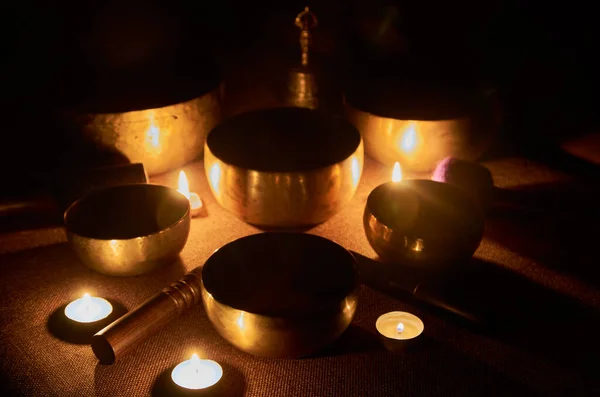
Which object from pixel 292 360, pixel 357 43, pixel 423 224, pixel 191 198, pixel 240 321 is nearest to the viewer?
pixel 240 321

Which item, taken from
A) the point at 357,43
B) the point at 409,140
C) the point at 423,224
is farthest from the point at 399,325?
the point at 357,43

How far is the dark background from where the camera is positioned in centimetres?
236

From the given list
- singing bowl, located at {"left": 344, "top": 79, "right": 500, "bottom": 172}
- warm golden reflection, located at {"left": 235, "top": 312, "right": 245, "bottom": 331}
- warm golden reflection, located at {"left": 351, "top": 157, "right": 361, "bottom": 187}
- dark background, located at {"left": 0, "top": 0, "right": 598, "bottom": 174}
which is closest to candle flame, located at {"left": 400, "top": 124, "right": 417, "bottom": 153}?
singing bowl, located at {"left": 344, "top": 79, "right": 500, "bottom": 172}

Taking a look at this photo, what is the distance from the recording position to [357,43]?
2.66m

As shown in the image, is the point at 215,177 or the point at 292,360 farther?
the point at 215,177

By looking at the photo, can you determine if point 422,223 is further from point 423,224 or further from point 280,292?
point 280,292

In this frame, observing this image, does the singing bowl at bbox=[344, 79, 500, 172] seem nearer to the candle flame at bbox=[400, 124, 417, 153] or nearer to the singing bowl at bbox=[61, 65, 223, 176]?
the candle flame at bbox=[400, 124, 417, 153]

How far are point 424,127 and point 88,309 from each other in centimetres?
115

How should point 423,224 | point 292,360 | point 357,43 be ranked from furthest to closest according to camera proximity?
point 357,43, point 423,224, point 292,360

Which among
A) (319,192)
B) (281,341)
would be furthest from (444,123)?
(281,341)

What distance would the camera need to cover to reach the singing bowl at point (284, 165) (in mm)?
1514

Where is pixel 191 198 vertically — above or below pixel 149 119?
below

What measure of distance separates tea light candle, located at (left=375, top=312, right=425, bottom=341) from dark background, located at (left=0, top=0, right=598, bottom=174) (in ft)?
4.18

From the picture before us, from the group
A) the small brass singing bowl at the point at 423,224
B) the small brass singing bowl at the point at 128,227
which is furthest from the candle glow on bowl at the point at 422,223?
the small brass singing bowl at the point at 128,227
